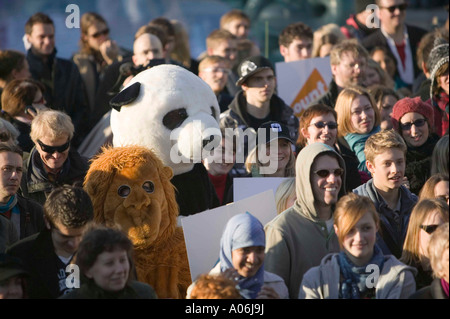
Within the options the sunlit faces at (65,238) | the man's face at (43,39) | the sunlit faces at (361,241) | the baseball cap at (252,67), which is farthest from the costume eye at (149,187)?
the man's face at (43,39)

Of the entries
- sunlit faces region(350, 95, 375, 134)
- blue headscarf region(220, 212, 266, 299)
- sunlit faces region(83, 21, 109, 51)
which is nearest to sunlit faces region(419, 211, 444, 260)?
blue headscarf region(220, 212, 266, 299)

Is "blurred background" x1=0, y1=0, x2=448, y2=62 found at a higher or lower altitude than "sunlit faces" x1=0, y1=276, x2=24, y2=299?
higher

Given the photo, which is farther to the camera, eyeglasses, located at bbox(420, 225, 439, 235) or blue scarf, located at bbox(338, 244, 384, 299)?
eyeglasses, located at bbox(420, 225, 439, 235)

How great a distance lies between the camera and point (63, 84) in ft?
27.8

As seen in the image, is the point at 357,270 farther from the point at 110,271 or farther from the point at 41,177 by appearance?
the point at 41,177

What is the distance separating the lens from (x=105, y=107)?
814cm

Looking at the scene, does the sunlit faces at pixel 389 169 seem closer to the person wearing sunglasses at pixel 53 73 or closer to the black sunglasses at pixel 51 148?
the black sunglasses at pixel 51 148

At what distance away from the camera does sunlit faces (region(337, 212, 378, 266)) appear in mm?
4938

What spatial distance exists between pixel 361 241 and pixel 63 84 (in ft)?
14.0

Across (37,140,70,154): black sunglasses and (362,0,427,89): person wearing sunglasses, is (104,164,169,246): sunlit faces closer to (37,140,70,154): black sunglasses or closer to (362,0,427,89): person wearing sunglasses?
(37,140,70,154): black sunglasses

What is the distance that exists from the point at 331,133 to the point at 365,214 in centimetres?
170

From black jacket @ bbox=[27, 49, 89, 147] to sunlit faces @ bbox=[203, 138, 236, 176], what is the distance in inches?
73.4
